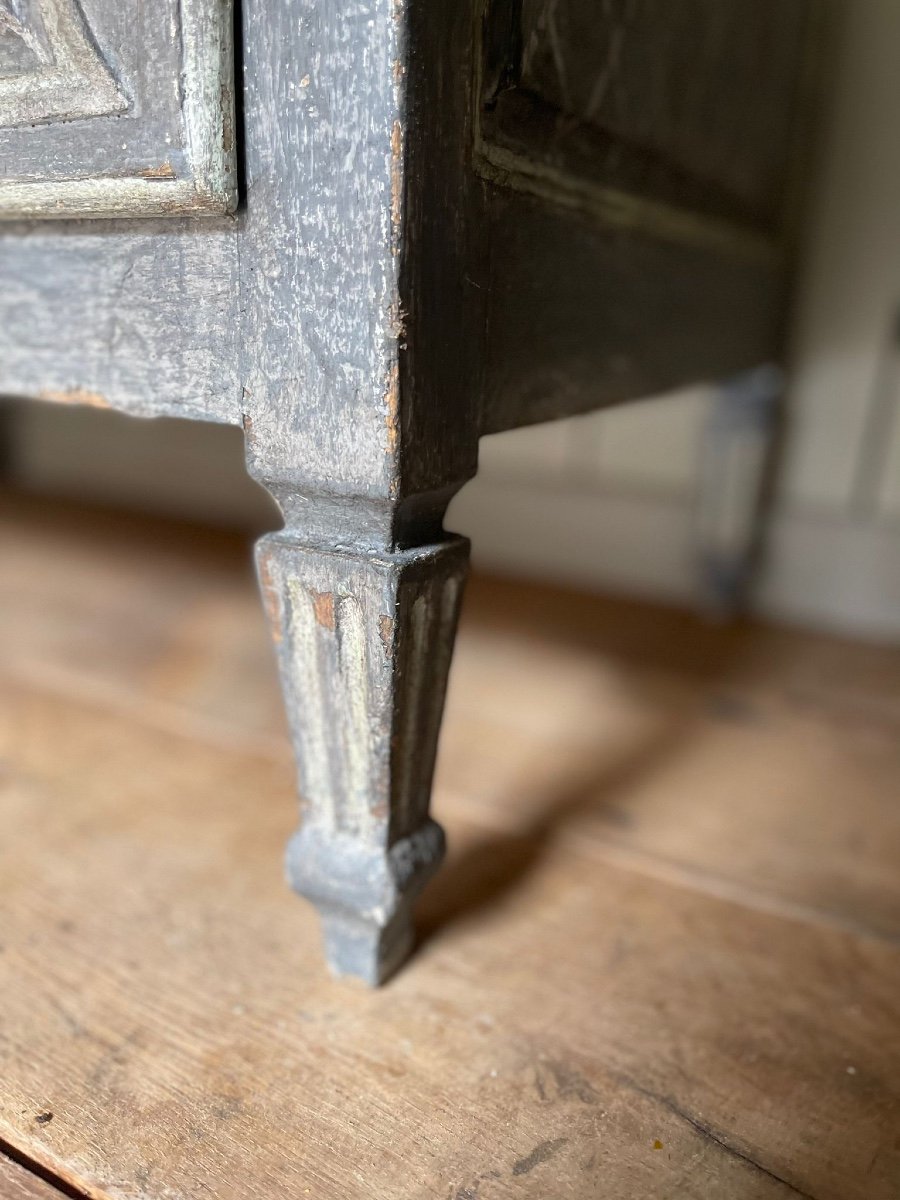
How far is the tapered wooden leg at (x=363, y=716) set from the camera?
1.28 ft

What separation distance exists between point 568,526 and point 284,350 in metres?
0.82

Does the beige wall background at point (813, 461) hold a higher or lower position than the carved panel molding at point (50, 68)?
lower

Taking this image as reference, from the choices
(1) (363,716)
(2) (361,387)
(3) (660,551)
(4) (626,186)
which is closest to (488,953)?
(1) (363,716)

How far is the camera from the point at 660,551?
1117 millimetres

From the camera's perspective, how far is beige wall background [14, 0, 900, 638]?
3.08 feet

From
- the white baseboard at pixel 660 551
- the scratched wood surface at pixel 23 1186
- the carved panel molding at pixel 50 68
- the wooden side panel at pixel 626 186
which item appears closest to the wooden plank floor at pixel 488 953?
the scratched wood surface at pixel 23 1186

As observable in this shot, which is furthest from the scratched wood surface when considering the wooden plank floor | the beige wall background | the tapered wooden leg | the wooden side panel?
the beige wall background

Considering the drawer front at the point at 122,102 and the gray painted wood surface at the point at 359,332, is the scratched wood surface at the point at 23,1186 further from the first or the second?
the drawer front at the point at 122,102

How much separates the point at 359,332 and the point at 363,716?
163mm

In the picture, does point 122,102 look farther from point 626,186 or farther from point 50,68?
point 626,186

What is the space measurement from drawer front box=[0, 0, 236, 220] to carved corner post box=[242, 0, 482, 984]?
0.04 ft

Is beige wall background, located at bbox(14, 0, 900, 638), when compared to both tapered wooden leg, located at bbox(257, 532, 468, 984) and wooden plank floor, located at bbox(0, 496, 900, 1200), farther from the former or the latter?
tapered wooden leg, located at bbox(257, 532, 468, 984)

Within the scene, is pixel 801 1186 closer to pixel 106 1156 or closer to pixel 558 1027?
pixel 558 1027

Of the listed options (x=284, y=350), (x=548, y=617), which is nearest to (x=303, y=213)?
(x=284, y=350)
